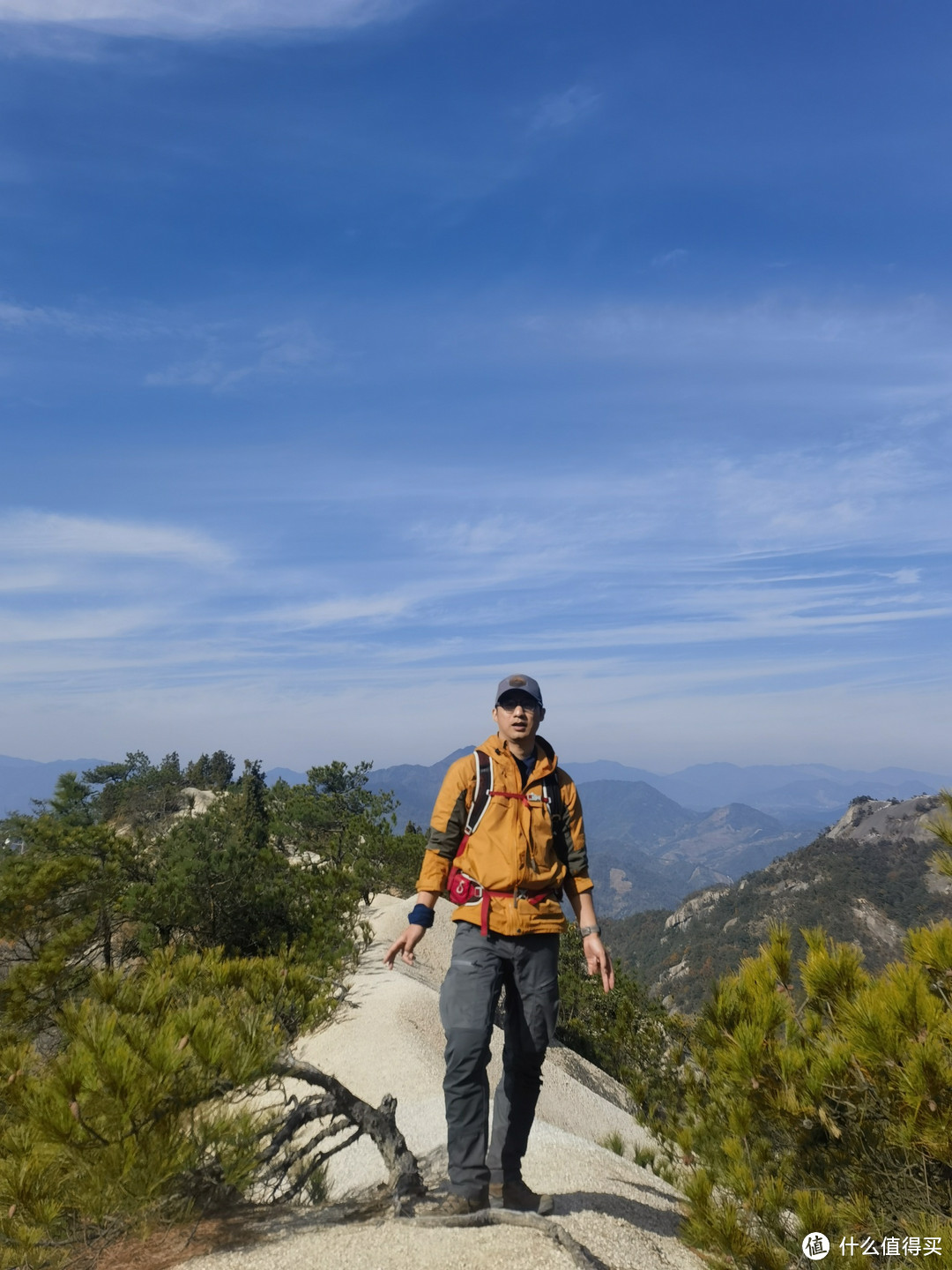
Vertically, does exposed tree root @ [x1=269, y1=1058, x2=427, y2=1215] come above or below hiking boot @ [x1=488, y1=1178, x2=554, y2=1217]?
above

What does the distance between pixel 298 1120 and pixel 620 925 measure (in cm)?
15992

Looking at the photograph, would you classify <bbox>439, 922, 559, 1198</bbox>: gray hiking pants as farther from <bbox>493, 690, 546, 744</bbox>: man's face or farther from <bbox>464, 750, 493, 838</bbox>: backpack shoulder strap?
<bbox>493, 690, 546, 744</bbox>: man's face

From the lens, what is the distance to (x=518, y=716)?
3.76 m

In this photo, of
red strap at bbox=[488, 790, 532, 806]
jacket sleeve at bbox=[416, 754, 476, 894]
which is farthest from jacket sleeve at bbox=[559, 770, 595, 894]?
jacket sleeve at bbox=[416, 754, 476, 894]

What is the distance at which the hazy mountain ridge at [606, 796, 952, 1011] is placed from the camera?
302 ft

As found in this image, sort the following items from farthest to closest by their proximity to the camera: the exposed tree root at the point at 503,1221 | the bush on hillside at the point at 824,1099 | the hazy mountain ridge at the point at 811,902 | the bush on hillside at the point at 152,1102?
the hazy mountain ridge at the point at 811,902
the exposed tree root at the point at 503,1221
the bush on hillside at the point at 824,1099
the bush on hillside at the point at 152,1102

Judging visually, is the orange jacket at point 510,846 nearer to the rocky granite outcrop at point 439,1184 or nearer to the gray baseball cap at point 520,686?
the gray baseball cap at point 520,686

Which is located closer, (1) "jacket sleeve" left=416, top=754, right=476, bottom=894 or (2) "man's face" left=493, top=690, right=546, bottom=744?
(1) "jacket sleeve" left=416, top=754, right=476, bottom=894

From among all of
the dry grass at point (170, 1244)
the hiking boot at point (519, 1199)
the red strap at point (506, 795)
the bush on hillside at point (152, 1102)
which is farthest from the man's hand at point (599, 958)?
the dry grass at point (170, 1244)

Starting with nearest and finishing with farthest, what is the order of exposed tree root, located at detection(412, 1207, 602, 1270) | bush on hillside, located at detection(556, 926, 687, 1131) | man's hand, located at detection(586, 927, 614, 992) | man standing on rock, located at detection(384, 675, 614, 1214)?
exposed tree root, located at detection(412, 1207, 602, 1270) → man standing on rock, located at detection(384, 675, 614, 1214) → man's hand, located at detection(586, 927, 614, 992) → bush on hillside, located at detection(556, 926, 687, 1131)

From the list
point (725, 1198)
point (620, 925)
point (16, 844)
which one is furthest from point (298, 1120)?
point (620, 925)

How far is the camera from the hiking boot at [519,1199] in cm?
370

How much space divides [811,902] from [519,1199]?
112397 mm

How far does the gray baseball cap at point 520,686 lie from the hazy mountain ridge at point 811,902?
265 ft
